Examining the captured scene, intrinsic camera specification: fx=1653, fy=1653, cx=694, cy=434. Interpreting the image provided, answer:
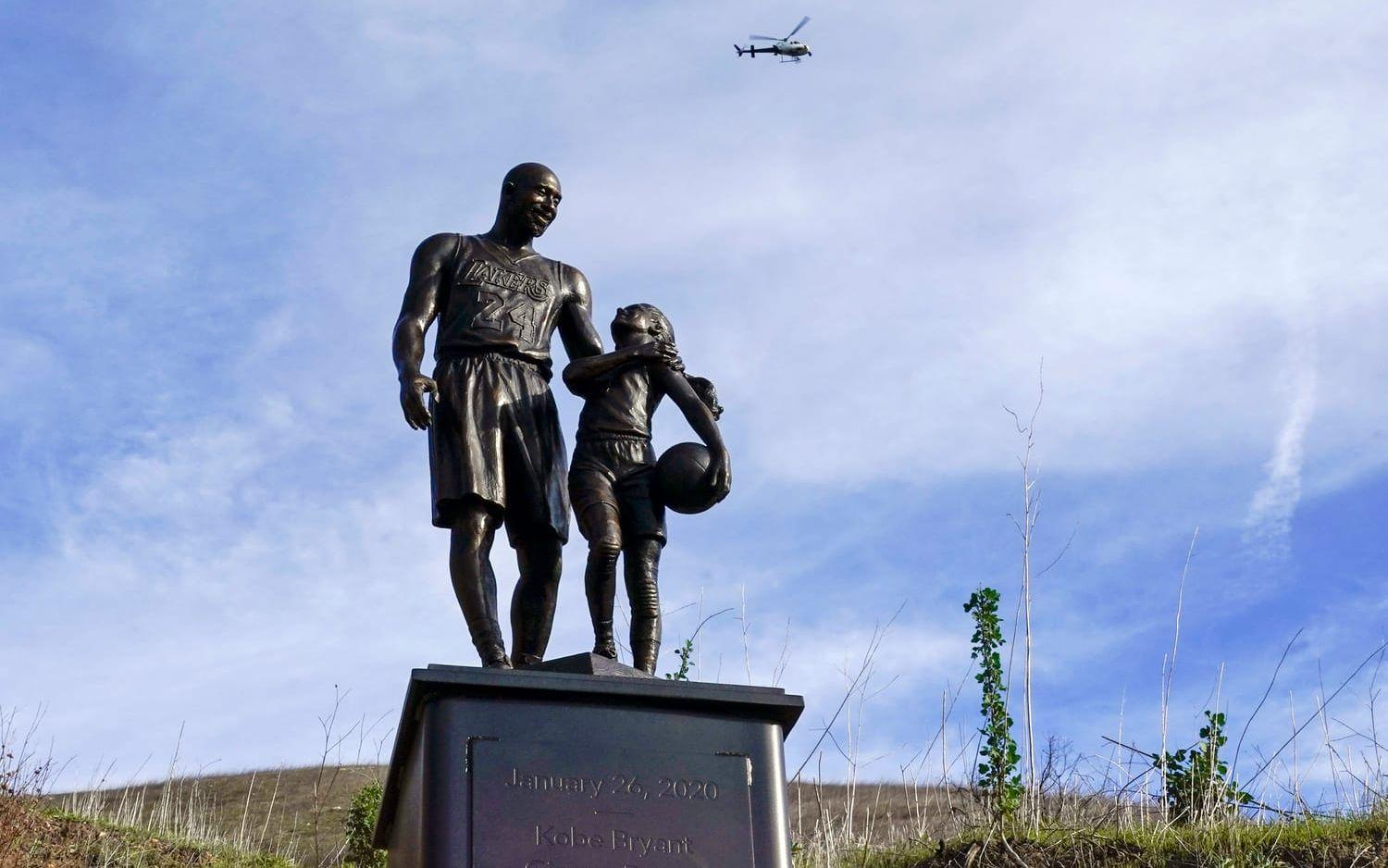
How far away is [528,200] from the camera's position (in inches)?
283

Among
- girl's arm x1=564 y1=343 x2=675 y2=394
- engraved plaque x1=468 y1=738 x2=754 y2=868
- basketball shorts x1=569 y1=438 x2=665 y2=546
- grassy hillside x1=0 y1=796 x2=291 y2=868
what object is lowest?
engraved plaque x1=468 y1=738 x2=754 y2=868

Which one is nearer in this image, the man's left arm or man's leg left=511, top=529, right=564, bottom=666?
man's leg left=511, top=529, right=564, bottom=666

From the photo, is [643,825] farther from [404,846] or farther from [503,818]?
[404,846]

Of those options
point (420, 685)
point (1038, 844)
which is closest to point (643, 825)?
point (420, 685)

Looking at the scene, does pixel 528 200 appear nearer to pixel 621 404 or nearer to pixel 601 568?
pixel 621 404

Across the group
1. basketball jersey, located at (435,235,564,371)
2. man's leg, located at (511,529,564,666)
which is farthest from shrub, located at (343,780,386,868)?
basketball jersey, located at (435,235,564,371)

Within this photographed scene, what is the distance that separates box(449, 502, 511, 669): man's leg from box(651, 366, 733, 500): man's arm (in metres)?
0.87

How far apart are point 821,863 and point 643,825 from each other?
12.8 ft

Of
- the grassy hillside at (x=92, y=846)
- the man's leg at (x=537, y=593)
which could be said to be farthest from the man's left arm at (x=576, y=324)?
the grassy hillside at (x=92, y=846)

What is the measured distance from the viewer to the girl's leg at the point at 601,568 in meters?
6.36

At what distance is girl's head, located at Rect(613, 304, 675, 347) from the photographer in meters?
6.87

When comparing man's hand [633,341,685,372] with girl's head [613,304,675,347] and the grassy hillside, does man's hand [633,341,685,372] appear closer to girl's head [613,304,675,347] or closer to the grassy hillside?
girl's head [613,304,675,347]

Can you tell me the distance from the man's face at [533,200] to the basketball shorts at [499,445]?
0.68 metres

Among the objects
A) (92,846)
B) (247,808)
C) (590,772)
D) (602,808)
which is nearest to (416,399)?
(590,772)
